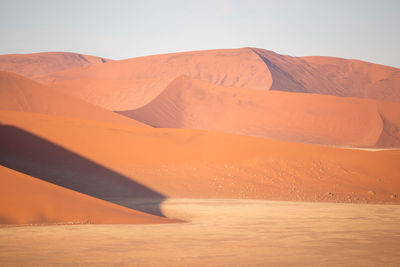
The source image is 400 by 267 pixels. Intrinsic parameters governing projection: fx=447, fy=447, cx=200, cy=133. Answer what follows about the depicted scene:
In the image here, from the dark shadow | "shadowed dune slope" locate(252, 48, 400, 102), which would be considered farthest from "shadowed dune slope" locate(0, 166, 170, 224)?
"shadowed dune slope" locate(252, 48, 400, 102)

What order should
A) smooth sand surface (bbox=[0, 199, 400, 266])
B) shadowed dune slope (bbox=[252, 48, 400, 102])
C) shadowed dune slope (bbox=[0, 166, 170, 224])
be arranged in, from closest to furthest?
1. smooth sand surface (bbox=[0, 199, 400, 266])
2. shadowed dune slope (bbox=[0, 166, 170, 224])
3. shadowed dune slope (bbox=[252, 48, 400, 102])

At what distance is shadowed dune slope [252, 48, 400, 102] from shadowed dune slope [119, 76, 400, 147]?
23.0 metres

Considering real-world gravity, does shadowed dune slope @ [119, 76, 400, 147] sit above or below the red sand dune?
below

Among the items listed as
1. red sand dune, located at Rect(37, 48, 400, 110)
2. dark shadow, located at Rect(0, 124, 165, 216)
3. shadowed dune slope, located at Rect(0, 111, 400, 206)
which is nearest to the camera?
dark shadow, located at Rect(0, 124, 165, 216)

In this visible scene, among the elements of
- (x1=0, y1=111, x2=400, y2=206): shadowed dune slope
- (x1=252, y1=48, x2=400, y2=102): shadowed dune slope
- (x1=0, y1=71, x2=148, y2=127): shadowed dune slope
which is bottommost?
(x1=0, y1=111, x2=400, y2=206): shadowed dune slope

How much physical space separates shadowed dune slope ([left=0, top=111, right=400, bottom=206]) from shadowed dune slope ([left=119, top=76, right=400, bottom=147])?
23.0 m

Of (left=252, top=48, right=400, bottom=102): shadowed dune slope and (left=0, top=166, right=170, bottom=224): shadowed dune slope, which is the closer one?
(left=0, top=166, right=170, bottom=224): shadowed dune slope

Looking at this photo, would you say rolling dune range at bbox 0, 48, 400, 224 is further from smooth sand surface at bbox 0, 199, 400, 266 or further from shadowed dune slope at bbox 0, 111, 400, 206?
smooth sand surface at bbox 0, 199, 400, 266

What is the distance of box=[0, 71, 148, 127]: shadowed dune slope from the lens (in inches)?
1213

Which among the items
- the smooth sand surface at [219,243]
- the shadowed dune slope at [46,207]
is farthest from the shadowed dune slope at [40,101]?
the smooth sand surface at [219,243]

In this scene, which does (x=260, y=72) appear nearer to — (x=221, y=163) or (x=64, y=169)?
(x=221, y=163)

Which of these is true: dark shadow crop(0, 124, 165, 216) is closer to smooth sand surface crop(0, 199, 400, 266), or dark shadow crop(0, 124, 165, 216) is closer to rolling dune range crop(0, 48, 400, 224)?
rolling dune range crop(0, 48, 400, 224)

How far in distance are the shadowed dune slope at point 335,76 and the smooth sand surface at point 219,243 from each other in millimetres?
66310

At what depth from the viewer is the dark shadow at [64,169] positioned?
1670 cm
